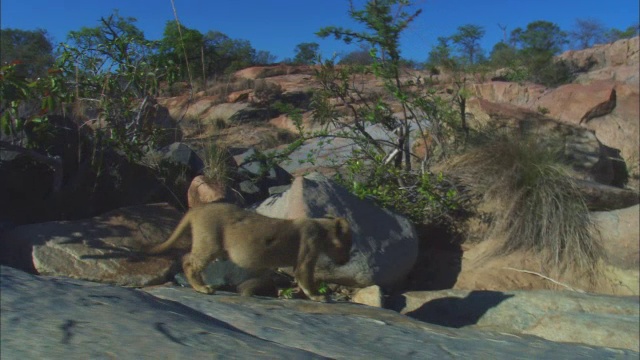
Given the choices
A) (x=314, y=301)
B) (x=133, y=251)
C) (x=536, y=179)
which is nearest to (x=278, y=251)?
(x=314, y=301)

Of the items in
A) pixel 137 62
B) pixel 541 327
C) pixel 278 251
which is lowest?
pixel 541 327

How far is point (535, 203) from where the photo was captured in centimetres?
776

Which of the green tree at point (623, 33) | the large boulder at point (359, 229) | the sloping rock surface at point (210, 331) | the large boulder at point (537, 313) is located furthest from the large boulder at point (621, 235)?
the green tree at point (623, 33)

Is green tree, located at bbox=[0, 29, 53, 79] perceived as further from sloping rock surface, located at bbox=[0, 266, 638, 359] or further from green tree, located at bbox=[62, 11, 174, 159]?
sloping rock surface, located at bbox=[0, 266, 638, 359]

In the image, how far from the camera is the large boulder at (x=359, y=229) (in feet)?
21.1

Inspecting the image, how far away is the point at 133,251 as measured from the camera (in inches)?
233

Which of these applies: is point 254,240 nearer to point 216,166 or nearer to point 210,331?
point 216,166

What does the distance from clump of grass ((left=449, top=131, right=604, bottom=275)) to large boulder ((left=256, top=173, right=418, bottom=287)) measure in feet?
4.30

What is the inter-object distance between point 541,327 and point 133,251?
3.77 meters

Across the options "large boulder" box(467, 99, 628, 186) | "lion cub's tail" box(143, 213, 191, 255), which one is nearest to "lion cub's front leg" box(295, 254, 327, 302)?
"lion cub's tail" box(143, 213, 191, 255)

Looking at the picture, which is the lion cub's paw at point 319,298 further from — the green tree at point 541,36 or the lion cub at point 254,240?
the green tree at point 541,36

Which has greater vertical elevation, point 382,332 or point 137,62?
point 137,62

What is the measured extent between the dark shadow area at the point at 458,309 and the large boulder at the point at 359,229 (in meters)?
0.58

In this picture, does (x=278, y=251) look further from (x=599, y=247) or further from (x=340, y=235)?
(x=599, y=247)
